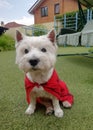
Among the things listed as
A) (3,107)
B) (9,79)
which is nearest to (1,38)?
(9,79)

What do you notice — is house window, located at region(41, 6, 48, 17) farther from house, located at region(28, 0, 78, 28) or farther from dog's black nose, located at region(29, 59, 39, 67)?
dog's black nose, located at region(29, 59, 39, 67)

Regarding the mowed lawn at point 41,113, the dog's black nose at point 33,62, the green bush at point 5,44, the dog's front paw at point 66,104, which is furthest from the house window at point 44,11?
the dog's black nose at point 33,62

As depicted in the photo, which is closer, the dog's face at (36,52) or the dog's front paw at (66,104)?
the dog's face at (36,52)

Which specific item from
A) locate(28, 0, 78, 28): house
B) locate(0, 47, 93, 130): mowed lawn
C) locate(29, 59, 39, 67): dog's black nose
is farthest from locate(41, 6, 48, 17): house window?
locate(29, 59, 39, 67): dog's black nose

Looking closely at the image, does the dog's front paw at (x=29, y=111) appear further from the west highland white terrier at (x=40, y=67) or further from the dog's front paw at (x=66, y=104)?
the dog's front paw at (x=66, y=104)

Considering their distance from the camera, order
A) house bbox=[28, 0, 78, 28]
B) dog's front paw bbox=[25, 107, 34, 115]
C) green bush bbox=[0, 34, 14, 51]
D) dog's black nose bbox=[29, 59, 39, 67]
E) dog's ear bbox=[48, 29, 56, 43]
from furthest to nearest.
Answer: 1. house bbox=[28, 0, 78, 28]
2. green bush bbox=[0, 34, 14, 51]
3. dog's front paw bbox=[25, 107, 34, 115]
4. dog's ear bbox=[48, 29, 56, 43]
5. dog's black nose bbox=[29, 59, 39, 67]

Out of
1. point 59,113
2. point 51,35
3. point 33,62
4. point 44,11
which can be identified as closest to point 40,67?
point 33,62

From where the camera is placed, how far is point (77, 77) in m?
2.44

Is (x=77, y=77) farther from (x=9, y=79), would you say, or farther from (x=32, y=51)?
(x=32, y=51)

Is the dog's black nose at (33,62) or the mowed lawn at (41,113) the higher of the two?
the dog's black nose at (33,62)

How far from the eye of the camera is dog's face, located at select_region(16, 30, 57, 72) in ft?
3.87

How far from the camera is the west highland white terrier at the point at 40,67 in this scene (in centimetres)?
119

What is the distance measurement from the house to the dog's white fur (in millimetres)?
15155

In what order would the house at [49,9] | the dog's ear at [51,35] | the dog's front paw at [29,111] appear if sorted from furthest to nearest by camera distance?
the house at [49,9] → the dog's front paw at [29,111] → the dog's ear at [51,35]
